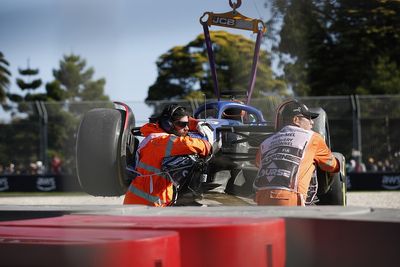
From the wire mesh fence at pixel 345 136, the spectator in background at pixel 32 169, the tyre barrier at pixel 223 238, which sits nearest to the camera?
the tyre barrier at pixel 223 238

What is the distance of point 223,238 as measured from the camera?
A: 2352 mm

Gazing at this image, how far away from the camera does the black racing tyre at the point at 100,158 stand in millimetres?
5840

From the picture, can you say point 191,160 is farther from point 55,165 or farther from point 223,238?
point 55,165

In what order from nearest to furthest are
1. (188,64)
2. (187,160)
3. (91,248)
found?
(91,248) < (188,64) < (187,160)

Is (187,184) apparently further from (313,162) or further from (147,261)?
(147,261)

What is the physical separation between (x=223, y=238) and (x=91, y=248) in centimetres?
46

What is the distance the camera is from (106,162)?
5.86 metres

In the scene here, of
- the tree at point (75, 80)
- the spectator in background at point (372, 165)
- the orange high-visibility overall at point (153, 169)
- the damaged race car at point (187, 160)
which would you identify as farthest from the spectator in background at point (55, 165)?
the tree at point (75, 80)

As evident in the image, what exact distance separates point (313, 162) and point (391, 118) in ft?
62.2

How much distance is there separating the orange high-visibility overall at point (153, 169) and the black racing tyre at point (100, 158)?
186mm

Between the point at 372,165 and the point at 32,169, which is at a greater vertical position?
the point at 372,165

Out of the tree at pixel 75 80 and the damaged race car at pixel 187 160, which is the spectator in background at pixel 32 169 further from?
the tree at pixel 75 80

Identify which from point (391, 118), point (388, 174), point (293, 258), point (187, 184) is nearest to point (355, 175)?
point (388, 174)

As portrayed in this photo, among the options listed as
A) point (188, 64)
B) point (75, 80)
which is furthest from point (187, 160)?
point (75, 80)
